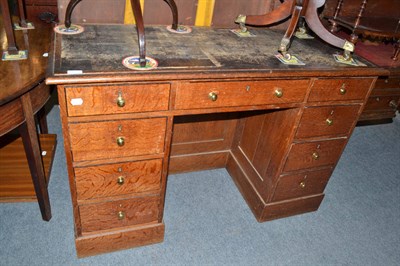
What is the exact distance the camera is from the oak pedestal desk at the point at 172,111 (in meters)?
1.46

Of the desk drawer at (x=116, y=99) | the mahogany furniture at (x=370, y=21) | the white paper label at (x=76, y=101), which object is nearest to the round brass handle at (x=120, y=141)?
the desk drawer at (x=116, y=99)

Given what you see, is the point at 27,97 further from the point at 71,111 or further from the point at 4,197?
the point at 4,197

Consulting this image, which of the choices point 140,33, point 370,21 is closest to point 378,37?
point 370,21

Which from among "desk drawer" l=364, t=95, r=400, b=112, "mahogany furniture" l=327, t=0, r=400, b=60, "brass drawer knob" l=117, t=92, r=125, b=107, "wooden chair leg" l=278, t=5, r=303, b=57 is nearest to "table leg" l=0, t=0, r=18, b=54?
"brass drawer knob" l=117, t=92, r=125, b=107

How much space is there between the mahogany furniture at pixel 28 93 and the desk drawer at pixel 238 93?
68 cm

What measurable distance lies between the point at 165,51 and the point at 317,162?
4.05 ft

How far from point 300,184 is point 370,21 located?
163 cm

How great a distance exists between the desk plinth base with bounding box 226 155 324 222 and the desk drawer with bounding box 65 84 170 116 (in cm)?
112

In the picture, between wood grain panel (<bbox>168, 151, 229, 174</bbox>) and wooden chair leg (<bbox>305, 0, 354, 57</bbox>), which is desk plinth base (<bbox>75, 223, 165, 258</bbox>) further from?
wooden chair leg (<bbox>305, 0, 354, 57</bbox>)

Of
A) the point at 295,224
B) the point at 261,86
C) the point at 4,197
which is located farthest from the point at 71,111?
the point at 295,224

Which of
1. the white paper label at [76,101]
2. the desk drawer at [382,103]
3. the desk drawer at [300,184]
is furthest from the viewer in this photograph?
the desk drawer at [382,103]

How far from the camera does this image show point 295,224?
237 cm

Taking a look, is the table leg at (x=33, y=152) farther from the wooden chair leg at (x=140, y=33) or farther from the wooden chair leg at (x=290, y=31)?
the wooden chair leg at (x=290, y=31)

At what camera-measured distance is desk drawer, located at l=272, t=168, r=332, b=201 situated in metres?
2.21
